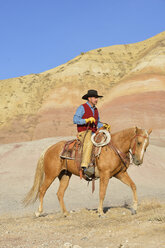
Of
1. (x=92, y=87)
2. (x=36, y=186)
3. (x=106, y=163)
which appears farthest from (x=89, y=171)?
(x=92, y=87)

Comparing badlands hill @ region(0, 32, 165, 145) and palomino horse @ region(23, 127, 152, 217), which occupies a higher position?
badlands hill @ region(0, 32, 165, 145)

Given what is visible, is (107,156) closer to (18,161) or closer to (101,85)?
(18,161)

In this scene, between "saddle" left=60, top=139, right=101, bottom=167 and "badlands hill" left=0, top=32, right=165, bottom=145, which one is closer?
"saddle" left=60, top=139, right=101, bottom=167

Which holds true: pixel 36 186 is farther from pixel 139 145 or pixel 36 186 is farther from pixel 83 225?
pixel 139 145

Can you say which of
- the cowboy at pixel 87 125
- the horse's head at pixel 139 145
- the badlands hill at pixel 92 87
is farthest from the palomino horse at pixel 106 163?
the badlands hill at pixel 92 87

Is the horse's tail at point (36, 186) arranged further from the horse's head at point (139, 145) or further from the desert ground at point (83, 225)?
the horse's head at point (139, 145)

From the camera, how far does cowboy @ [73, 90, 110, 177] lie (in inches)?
355

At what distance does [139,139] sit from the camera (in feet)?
27.2

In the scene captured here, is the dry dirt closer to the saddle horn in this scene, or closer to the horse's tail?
the horse's tail

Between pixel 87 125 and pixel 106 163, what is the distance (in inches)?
57.4

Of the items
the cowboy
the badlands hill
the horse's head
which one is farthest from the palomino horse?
the badlands hill

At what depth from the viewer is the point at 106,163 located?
8.78 metres

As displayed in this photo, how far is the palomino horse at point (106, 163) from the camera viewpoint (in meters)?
8.38

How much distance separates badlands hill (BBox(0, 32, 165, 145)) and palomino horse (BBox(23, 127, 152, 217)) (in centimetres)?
2870
